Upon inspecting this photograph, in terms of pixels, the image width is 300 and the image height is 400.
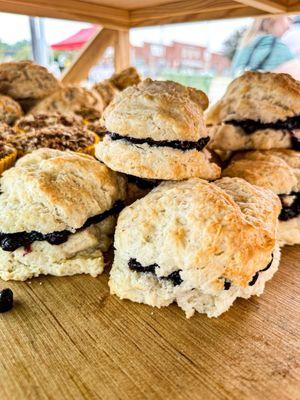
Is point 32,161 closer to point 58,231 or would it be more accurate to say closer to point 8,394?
point 58,231

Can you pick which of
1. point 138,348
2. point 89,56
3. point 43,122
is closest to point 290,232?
point 138,348

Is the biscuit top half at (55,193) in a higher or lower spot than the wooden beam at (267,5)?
lower

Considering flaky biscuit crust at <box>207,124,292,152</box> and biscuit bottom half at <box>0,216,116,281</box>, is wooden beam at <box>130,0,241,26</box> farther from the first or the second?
biscuit bottom half at <box>0,216,116,281</box>

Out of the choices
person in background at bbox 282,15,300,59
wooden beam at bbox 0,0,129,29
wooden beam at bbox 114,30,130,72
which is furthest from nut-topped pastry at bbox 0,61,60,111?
person in background at bbox 282,15,300,59

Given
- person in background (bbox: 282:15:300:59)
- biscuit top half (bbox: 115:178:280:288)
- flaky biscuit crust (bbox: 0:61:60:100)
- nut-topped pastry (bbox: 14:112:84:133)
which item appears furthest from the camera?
person in background (bbox: 282:15:300:59)

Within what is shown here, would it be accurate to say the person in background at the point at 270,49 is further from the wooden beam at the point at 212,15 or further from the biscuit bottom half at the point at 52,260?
the biscuit bottom half at the point at 52,260

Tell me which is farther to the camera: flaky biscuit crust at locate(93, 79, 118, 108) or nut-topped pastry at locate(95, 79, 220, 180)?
flaky biscuit crust at locate(93, 79, 118, 108)

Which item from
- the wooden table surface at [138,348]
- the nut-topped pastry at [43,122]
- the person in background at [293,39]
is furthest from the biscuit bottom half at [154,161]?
the person in background at [293,39]

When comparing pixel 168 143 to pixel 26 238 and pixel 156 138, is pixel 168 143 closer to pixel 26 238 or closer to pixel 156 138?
pixel 156 138
